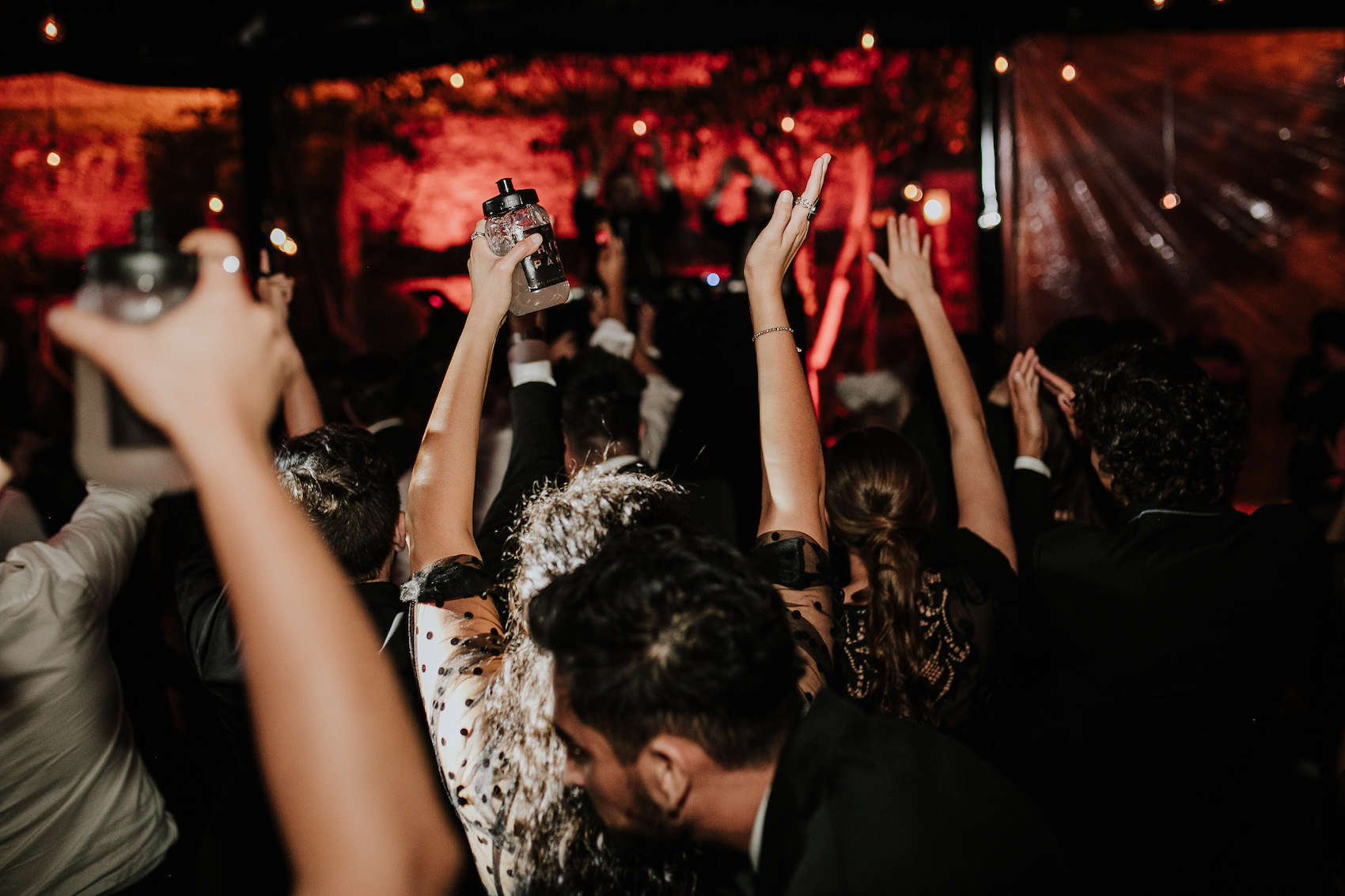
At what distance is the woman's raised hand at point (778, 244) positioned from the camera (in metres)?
1.36

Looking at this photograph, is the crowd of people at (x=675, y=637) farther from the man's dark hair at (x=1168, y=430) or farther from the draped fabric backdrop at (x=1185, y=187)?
the draped fabric backdrop at (x=1185, y=187)

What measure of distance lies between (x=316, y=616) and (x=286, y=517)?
0.09 m

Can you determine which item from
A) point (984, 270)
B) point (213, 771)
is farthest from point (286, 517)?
point (984, 270)

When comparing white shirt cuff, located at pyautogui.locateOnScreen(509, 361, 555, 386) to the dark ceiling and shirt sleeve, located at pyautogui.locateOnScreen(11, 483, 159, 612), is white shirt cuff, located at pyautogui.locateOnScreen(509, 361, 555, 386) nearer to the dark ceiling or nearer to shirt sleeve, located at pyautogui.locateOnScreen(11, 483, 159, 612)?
shirt sleeve, located at pyautogui.locateOnScreen(11, 483, 159, 612)

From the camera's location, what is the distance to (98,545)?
1670mm

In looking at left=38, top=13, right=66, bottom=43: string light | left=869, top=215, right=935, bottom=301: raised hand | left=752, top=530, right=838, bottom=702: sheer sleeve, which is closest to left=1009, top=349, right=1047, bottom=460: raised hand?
left=869, top=215, right=935, bottom=301: raised hand

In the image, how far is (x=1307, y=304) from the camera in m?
5.32

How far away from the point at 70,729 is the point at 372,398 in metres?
1.63

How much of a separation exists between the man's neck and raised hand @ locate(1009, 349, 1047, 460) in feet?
4.62

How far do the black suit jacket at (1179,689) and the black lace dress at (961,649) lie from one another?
11 centimetres

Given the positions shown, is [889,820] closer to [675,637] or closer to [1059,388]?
[675,637]

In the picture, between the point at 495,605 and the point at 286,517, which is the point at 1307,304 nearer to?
the point at 495,605

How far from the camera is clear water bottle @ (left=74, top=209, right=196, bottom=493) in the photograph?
2.09 feet

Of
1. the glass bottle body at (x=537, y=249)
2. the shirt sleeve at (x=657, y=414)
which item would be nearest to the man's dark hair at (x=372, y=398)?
the shirt sleeve at (x=657, y=414)
